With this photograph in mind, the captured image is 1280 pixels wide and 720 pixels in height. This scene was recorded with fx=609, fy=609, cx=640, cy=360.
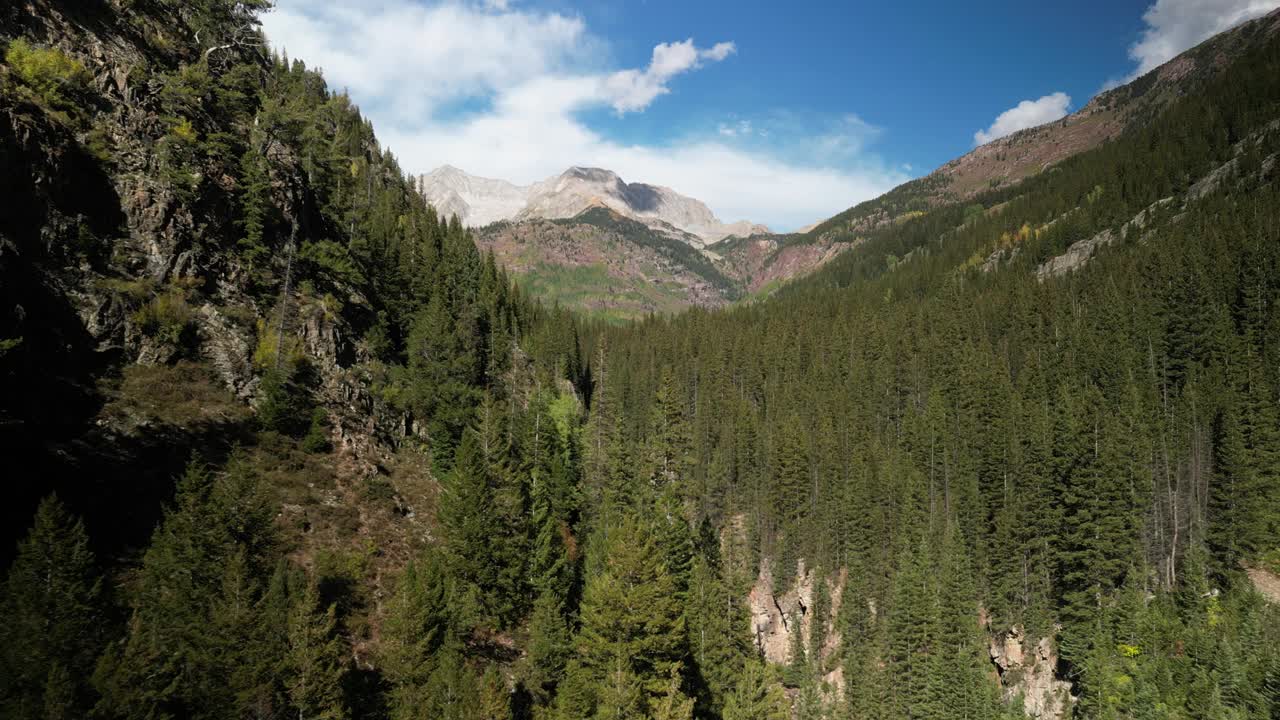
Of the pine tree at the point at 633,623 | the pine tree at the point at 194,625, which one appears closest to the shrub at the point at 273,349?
the pine tree at the point at 194,625

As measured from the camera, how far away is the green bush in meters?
39.2

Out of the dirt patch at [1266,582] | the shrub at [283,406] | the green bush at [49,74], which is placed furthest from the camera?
the dirt patch at [1266,582]

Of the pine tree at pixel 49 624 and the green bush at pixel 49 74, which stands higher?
the green bush at pixel 49 74

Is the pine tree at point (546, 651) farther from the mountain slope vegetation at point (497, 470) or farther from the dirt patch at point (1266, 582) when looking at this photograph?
the dirt patch at point (1266, 582)

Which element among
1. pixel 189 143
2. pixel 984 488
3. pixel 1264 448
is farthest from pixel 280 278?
pixel 1264 448

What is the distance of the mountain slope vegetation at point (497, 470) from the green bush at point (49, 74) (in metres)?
0.24

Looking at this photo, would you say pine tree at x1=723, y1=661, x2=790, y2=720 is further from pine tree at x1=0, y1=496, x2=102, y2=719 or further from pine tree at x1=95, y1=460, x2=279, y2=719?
pine tree at x1=0, y1=496, x2=102, y2=719

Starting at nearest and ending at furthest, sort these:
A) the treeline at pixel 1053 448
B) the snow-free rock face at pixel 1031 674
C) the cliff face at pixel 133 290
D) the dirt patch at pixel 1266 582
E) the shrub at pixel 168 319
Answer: the cliff face at pixel 133 290
the shrub at pixel 168 319
the treeline at pixel 1053 448
the dirt patch at pixel 1266 582
the snow-free rock face at pixel 1031 674

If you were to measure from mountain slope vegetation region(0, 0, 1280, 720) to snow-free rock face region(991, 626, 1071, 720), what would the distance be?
356 millimetres

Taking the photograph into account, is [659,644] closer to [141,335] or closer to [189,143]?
[141,335]

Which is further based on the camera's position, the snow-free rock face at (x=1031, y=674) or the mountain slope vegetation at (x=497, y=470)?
the snow-free rock face at (x=1031, y=674)

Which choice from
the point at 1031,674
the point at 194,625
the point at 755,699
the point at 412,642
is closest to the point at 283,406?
the point at 412,642

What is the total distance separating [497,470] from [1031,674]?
176ft

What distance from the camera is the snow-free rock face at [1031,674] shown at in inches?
2156
